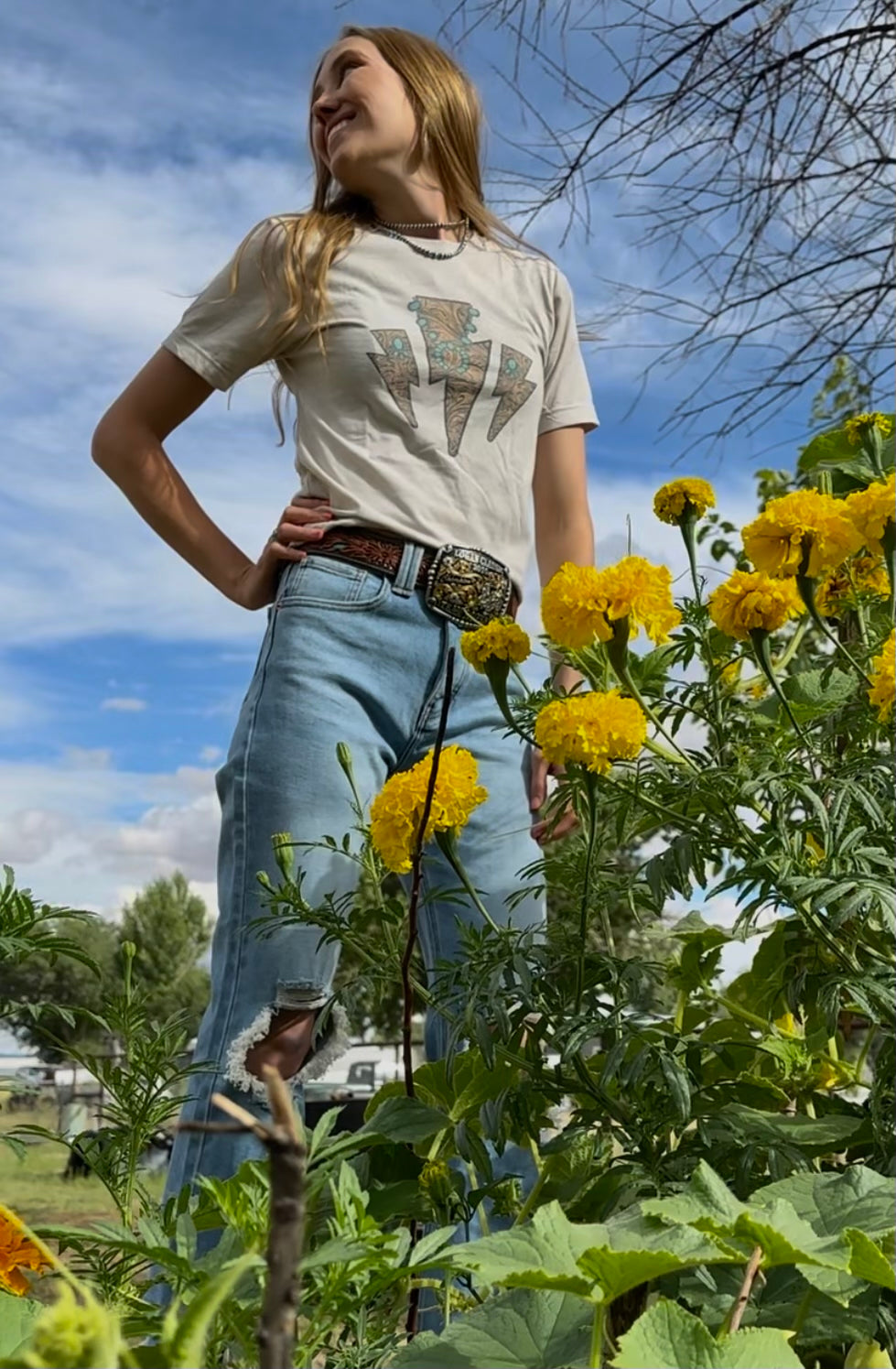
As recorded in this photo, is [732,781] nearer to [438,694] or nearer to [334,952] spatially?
[334,952]

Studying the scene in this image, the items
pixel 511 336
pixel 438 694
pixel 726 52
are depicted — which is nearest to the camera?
pixel 438 694

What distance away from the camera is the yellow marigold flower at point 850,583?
133 centimetres

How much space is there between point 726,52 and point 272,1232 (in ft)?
10.2

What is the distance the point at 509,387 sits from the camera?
1979 mm

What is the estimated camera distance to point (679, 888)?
0.98 m

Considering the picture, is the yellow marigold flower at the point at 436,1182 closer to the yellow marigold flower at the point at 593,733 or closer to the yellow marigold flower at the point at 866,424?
the yellow marigold flower at the point at 593,733

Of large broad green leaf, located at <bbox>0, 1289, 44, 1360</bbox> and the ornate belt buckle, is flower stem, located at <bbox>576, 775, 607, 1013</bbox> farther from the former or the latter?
Result: the ornate belt buckle

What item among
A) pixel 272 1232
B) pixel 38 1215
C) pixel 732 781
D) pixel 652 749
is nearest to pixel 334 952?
pixel 652 749

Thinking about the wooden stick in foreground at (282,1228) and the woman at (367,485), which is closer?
the wooden stick in foreground at (282,1228)

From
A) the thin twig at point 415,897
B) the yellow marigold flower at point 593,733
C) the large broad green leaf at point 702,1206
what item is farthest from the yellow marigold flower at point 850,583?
the large broad green leaf at point 702,1206

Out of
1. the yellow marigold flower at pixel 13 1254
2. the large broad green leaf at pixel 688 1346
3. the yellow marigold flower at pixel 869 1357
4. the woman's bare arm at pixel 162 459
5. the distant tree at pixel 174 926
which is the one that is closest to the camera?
the large broad green leaf at pixel 688 1346

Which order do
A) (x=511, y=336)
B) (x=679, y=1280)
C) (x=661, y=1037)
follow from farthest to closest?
(x=511, y=336)
(x=661, y=1037)
(x=679, y=1280)

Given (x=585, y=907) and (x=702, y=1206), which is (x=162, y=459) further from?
(x=702, y=1206)

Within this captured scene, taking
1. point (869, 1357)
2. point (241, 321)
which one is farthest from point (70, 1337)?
point (241, 321)
